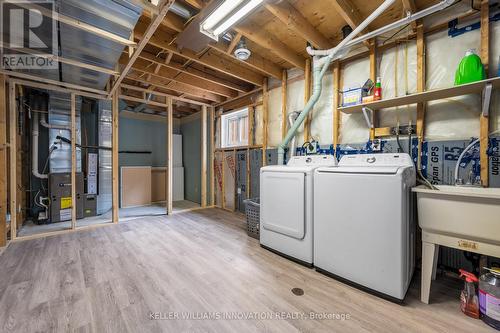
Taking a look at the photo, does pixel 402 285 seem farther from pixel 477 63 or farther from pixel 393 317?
pixel 477 63

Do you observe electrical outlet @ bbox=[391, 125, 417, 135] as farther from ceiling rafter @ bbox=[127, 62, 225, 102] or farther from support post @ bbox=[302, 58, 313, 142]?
ceiling rafter @ bbox=[127, 62, 225, 102]

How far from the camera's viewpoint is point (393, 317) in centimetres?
146

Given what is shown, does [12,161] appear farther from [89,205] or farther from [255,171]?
[255,171]

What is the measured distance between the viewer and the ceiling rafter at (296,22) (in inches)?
77.7

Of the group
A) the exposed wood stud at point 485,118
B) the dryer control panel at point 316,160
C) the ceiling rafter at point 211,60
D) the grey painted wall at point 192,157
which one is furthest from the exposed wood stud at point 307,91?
the grey painted wall at point 192,157

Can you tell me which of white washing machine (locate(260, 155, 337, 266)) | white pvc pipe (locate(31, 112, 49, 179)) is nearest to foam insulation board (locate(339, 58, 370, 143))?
white washing machine (locate(260, 155, 337, 266))

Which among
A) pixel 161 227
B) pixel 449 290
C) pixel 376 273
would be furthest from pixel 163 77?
pixel 449 290

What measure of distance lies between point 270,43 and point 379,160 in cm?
189

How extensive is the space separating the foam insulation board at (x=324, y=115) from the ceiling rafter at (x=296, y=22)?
19.6 inches

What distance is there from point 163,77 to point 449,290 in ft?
14.7

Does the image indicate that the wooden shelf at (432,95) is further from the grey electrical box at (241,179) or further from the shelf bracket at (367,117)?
the grey electrical box at (241,179)

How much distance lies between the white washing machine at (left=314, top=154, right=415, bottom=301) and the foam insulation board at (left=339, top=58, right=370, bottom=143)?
0.59 meters

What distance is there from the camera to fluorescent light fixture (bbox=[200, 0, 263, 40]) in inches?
69.1
